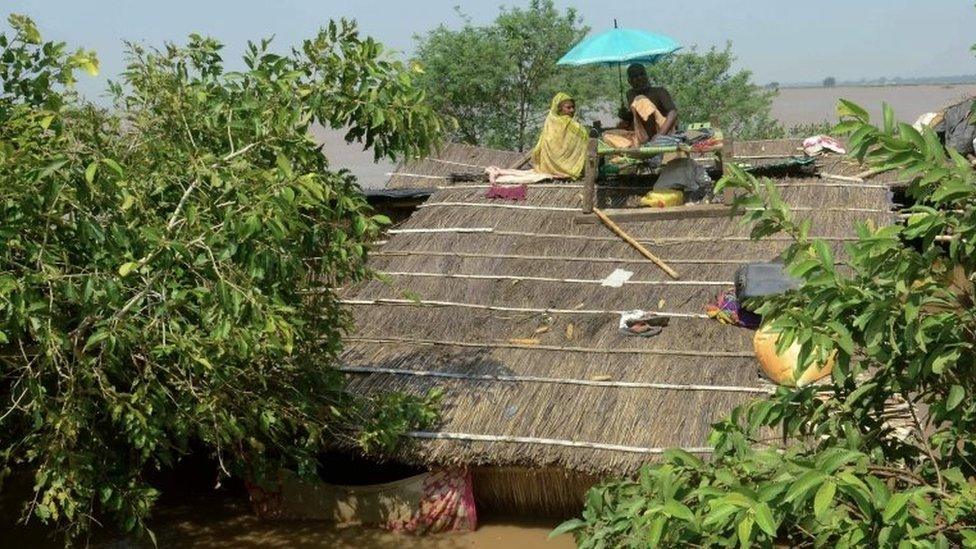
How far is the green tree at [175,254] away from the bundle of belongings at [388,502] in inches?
26.5

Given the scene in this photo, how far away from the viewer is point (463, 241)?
28.5 feet

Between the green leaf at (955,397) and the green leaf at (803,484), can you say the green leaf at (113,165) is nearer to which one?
the green leaf at (803,484)

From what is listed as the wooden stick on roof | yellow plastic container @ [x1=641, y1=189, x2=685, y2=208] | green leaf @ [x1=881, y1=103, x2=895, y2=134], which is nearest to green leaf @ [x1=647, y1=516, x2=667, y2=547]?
green leaf @ [x1=881, y1=103, x2=895, y2=134]

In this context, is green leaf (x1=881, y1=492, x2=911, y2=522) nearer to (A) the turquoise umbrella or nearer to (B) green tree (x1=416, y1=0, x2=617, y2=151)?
(A) the turquoise umbrella

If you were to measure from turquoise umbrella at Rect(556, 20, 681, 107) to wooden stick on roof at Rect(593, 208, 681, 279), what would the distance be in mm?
1504

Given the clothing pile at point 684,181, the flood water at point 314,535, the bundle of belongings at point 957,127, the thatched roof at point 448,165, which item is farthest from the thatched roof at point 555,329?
the thatched roof at point 448,165

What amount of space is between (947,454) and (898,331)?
45 centimetres

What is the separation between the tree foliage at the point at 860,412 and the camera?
212 cm

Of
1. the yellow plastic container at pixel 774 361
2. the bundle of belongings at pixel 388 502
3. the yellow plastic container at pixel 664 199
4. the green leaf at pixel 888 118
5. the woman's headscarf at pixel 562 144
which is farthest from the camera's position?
the woman's headscarf at pixel 562 144

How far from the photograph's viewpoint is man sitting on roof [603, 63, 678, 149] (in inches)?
356

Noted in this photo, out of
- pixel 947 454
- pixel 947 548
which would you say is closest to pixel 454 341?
pixel 947 454

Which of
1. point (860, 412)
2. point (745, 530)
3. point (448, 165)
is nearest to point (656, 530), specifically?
point (745, 530)

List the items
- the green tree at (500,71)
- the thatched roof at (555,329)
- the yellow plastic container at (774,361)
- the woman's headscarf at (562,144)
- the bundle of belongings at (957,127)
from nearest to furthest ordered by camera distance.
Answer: the yellow plastic container at (774,361)
the thatched roof at (555,329)
the bundle of belongings at (957,127)
the woman's headscarf at (562,144)
the green tree at (500,71)

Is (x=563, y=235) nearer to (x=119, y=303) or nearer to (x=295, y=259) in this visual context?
(x=295, y=259)
